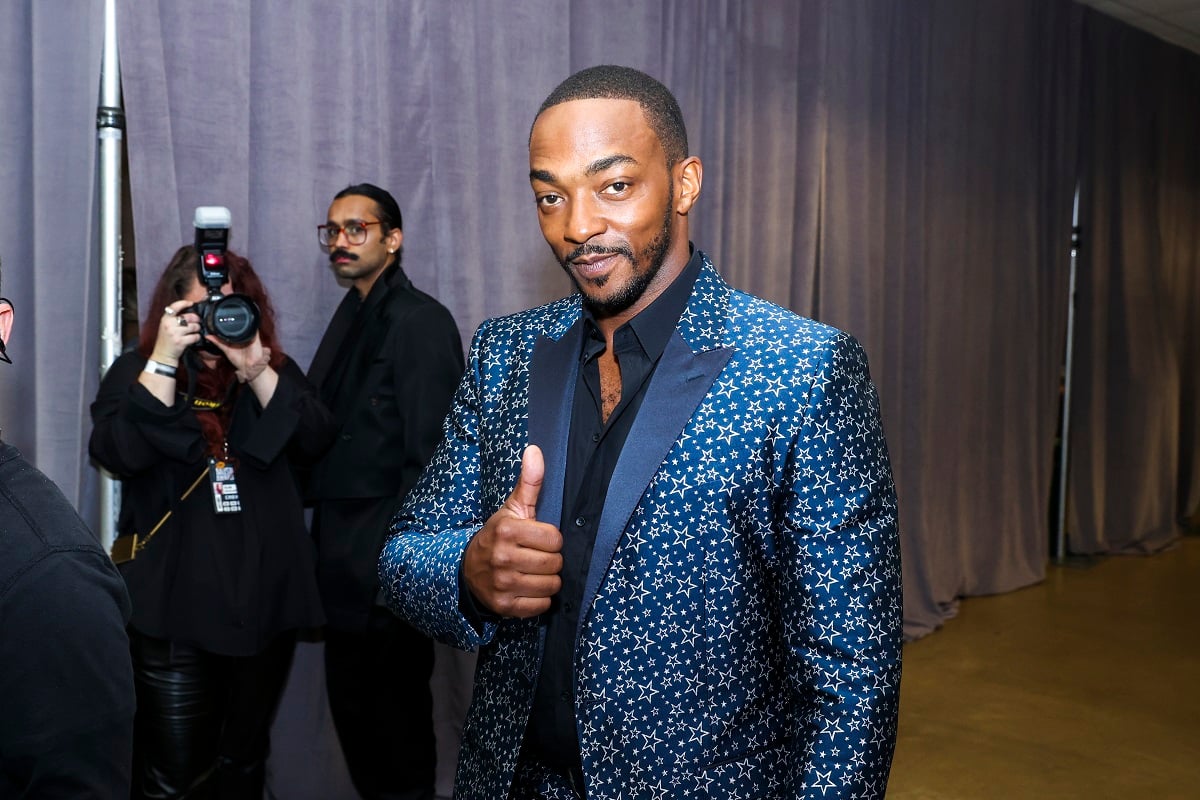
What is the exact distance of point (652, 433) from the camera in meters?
1.20

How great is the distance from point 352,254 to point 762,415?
1.75m

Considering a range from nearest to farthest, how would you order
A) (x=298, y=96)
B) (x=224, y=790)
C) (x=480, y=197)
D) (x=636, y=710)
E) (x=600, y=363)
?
1. (x=636, y=710)
2. (x=600, y=363)
3. (x=224, y=790)
4. (x=298, y=96)
5. (x=480, y=197)

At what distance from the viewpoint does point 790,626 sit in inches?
46.3

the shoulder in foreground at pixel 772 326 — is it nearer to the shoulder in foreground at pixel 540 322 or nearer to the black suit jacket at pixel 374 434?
the shoulder in foreground at pixel 540 322

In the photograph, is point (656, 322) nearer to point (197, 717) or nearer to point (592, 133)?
point (592, 133)

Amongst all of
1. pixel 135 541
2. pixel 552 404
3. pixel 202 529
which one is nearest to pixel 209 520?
pixel 202 529

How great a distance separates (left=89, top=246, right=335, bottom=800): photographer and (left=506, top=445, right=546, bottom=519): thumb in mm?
1247

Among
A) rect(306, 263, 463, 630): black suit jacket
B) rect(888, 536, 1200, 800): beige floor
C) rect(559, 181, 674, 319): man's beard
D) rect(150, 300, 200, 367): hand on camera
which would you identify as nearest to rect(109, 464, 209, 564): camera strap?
rect(150, 300, 200, 367): hand on camera

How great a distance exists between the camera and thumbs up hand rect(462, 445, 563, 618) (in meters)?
1.13

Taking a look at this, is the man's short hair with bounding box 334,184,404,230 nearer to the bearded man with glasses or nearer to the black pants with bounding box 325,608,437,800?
the bearded man with glasses

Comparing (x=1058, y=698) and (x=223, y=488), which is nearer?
(x=223, y=488)

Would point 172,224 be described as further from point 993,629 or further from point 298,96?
point 993,629

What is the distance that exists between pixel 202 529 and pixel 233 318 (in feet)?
1.39

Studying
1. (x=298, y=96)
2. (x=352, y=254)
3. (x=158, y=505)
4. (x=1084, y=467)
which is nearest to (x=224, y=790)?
(x=158, y=505)
